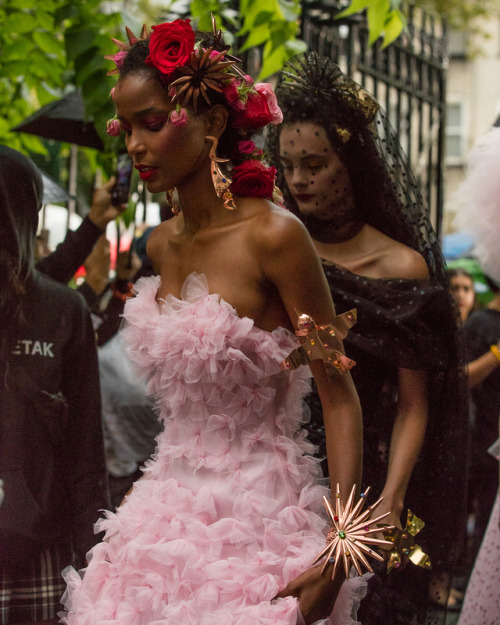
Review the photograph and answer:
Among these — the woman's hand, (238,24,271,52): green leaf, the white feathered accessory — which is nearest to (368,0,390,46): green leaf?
(238,24,271,52): green leaf

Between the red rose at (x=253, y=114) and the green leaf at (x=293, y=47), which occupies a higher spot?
the red rose at (x=253, y=114)

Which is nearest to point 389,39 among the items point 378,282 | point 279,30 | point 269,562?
point 279,30

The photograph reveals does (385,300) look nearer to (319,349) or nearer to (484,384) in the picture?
(319,349)

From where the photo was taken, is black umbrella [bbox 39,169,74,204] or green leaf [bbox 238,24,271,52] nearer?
green leaf [bbox 238,24,271,52]

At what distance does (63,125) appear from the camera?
15.0 ft

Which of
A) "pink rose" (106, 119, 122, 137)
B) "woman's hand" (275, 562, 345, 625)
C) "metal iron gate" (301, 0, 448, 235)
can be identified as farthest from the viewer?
"metal iron gate" (301, 0, 448, 235)

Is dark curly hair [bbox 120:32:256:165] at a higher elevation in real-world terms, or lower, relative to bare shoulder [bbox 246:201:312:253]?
higher

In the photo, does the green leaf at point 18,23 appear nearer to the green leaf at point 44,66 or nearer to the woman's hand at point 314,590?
the green leaf at point 44,66

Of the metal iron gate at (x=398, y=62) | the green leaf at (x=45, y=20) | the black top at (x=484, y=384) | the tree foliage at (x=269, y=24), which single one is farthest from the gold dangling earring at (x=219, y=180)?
the black top at (x=484, y=384)

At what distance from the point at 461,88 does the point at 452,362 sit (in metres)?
24.8

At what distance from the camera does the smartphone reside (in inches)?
163

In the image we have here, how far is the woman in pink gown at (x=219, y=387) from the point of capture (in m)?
2.24

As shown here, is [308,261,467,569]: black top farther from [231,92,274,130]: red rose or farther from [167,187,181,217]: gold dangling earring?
[231,92,274,130]: red rose

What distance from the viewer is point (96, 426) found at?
128 inches
